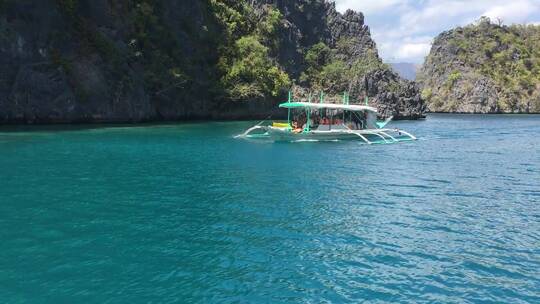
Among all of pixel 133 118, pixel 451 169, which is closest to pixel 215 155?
pixel 451 169

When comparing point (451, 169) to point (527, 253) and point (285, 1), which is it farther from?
point (285, 1)

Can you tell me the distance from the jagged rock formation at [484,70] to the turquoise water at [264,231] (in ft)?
490

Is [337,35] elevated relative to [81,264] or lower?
elevated

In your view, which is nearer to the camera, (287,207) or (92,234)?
(92,234)

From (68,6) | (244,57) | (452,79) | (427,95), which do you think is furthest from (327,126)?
(427,95)

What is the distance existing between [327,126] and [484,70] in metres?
154

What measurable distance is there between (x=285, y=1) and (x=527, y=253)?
112 m

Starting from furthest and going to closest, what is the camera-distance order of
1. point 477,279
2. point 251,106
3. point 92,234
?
point 251,106
point 92,234
point 477,279

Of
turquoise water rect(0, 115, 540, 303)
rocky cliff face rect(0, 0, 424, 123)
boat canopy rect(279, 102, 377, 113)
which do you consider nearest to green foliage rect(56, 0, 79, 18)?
rocky cliff face rect(0, 0, 424, 123)

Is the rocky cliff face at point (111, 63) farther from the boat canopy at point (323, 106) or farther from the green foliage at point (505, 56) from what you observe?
the green foliage at point (505, 56)

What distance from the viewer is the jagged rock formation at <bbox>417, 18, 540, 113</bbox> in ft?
552

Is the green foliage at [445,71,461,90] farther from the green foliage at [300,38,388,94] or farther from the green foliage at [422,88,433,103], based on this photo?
the green foliage at [300,38,388,94]

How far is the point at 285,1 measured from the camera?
119125 mm

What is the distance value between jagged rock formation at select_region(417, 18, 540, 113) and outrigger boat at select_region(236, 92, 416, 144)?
12804 cm
